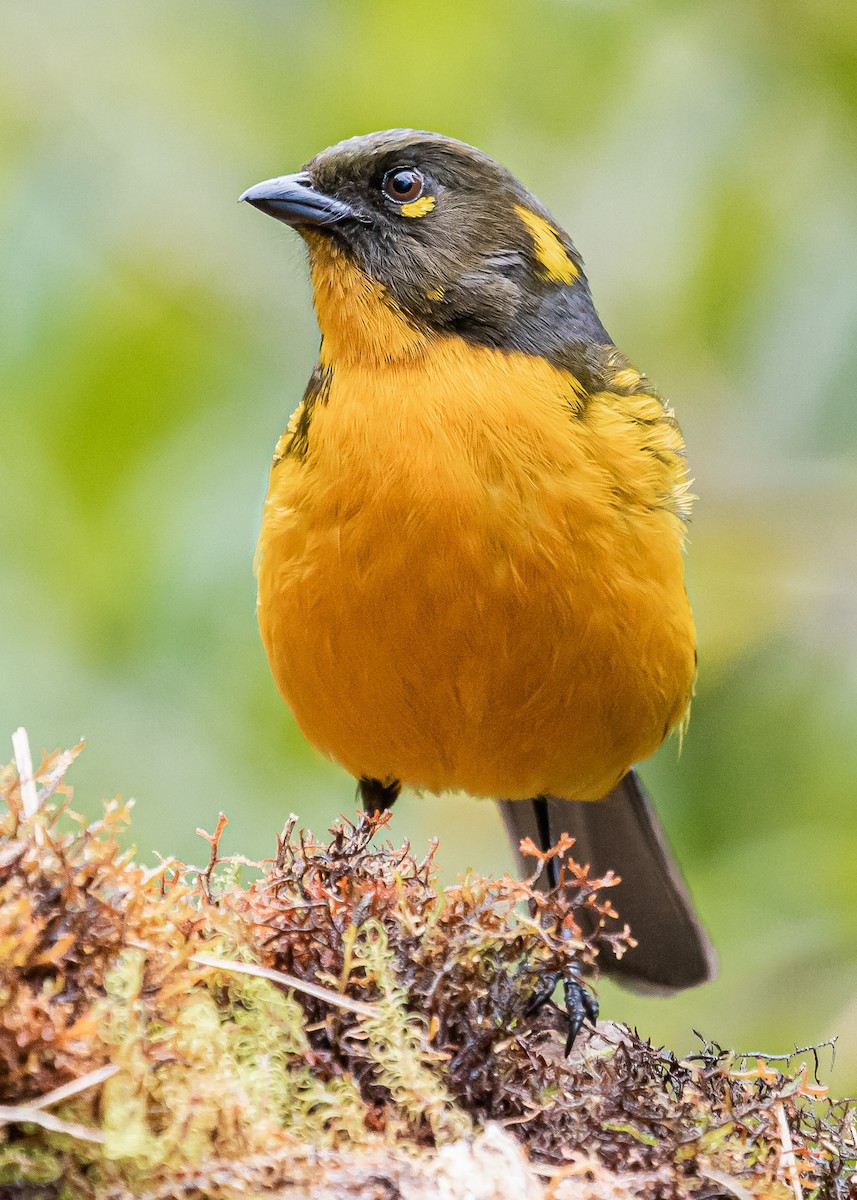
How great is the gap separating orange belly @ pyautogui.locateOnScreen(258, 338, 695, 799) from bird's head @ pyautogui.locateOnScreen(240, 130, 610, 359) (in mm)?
119

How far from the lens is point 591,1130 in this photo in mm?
2047

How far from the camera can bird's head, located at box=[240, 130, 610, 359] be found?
3668mm

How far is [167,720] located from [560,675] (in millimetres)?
1372

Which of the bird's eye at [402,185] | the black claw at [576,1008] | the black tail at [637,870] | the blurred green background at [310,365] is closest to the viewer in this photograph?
the black claw at [576,1008]

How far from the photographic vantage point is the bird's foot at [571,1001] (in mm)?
2227

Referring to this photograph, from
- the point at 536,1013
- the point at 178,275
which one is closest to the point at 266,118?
the point at 178,275

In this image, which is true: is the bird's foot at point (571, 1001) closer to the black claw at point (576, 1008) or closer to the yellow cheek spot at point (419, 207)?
the black claw at point (576, 1008)

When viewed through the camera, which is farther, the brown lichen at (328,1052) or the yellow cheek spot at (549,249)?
the yellow cheek spot at (549,249)

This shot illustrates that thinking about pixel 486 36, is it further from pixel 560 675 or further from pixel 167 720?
pixel 167 720

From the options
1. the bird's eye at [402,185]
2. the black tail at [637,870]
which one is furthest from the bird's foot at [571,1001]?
the bird's eye at [402,185]

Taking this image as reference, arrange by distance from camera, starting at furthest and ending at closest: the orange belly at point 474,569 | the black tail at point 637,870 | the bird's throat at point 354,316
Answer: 1. the black tail at point 637,870
2. the bird's throat at point 354,316
3. the orange belly at point 474,569

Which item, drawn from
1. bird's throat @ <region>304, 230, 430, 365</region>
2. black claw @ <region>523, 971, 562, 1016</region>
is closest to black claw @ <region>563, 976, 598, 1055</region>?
black claw @ <region>523, 971, 562, 1016</region>

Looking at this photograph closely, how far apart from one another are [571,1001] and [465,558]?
1.16 metres

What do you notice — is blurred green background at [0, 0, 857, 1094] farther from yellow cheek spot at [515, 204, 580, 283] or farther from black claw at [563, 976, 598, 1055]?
black claw at [563, 976, 598, 1055]
